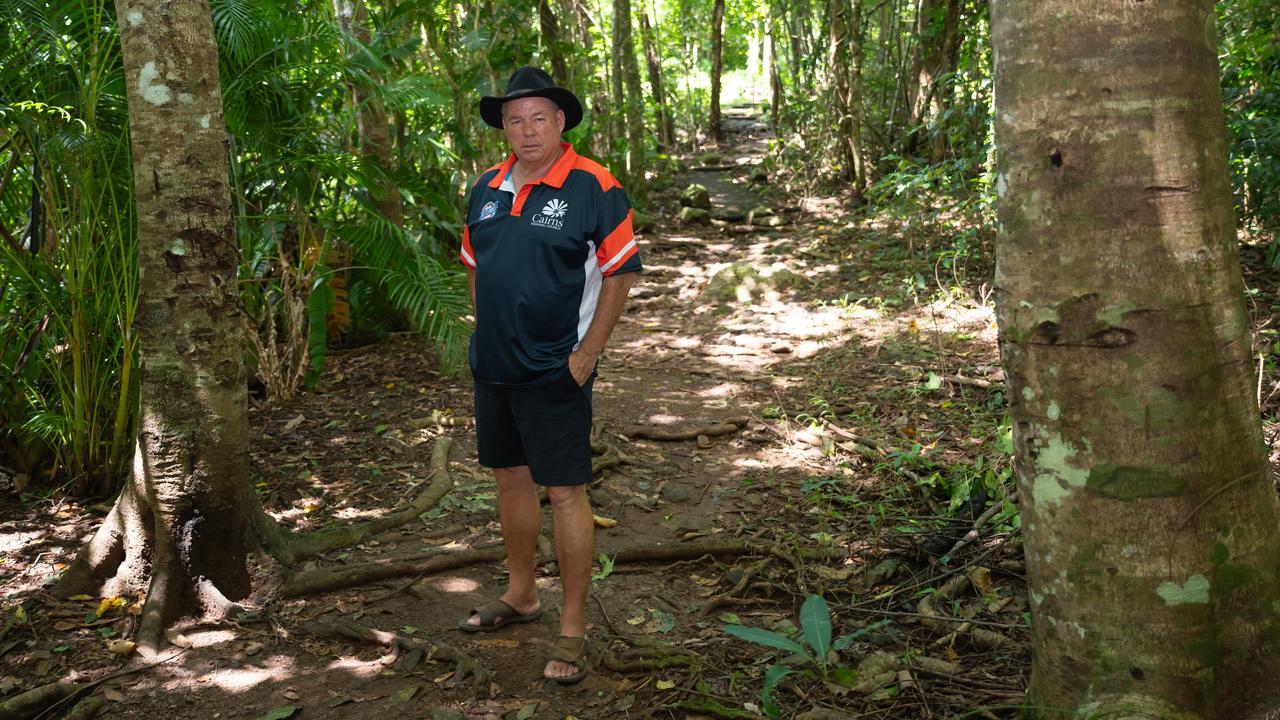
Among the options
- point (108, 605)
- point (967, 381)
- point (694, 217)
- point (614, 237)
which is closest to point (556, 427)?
point (614, 237)

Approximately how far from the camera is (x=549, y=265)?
9.91ft

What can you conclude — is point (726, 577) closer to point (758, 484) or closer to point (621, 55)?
point (758, 484)

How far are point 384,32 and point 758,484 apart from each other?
4531 mm

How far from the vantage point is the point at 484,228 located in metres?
3.17

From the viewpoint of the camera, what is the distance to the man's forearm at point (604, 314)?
9.99ft

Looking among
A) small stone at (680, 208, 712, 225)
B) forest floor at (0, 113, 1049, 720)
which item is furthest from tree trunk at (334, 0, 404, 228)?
small stone at (680, 208, 712, 225)

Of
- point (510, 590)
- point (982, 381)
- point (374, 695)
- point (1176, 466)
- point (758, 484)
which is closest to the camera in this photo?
point (1176, 466)

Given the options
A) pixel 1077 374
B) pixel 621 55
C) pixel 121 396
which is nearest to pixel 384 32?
pixel 121 396

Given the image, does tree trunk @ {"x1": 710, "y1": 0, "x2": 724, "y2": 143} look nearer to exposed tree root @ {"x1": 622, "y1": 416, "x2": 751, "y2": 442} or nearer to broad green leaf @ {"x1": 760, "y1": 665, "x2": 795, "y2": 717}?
exposed tree root @ {"x1": 622, "y1": 416, "x2": 751, "y2": 442}

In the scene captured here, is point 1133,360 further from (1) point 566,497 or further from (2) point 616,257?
(1) point 566,497

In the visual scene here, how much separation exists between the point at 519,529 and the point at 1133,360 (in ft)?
7.04

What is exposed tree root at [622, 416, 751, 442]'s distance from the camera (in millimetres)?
5844

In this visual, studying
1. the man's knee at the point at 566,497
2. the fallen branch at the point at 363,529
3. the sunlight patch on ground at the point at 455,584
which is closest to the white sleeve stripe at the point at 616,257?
the man's knee at the point at 566,497

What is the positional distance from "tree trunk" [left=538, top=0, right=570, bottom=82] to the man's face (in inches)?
285
